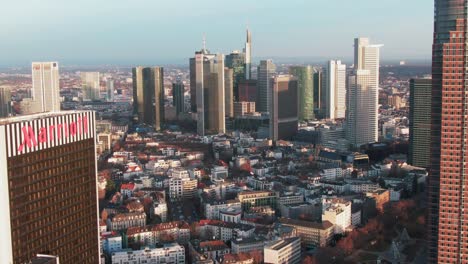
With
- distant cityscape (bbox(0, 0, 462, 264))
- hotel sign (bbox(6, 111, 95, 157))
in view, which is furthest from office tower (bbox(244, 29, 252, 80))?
hotel sign (bbox(6, 111, 95, 157))

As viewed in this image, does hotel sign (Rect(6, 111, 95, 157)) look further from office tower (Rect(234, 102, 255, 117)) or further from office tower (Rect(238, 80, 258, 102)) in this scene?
office tower (Rect(238, 80, 258, 102))

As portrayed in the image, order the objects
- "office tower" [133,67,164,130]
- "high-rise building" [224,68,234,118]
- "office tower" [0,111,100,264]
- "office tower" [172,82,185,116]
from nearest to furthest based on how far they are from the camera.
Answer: "office tower" [0,111,100,264]
"high-rise building" [224,68,234,118]
"office tower" [133,67,164,130]
"office tower" [172,82,185,116]

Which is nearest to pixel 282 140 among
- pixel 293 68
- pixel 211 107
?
pixel 211 107

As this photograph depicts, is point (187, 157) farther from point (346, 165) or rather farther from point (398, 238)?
point (398, 238)

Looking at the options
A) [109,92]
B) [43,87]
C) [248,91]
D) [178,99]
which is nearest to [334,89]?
[248,91]

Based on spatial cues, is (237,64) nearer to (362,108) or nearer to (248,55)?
(248,55)

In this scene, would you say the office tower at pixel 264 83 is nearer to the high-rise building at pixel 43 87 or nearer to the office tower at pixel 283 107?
the office tower at pixel 283 107
